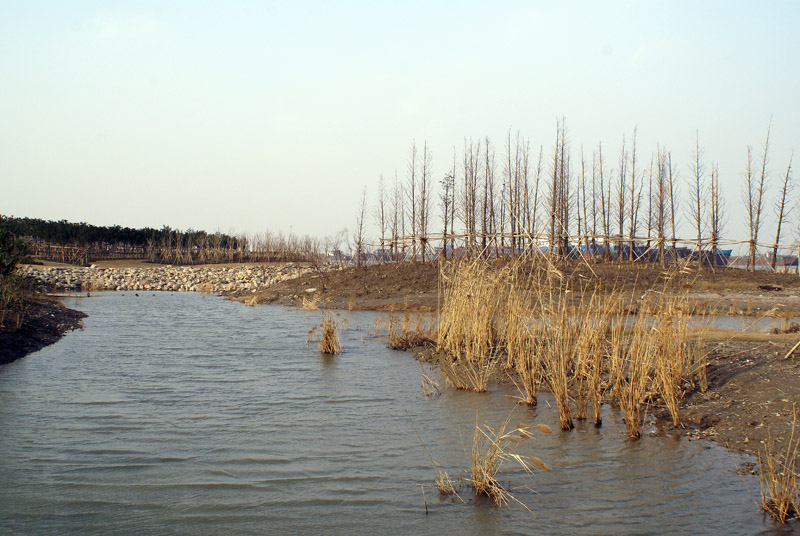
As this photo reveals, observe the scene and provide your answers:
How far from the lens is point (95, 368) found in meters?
10.6

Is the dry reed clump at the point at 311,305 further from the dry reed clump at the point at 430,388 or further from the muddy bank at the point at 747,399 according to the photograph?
the muddy bank at the point at 747,399

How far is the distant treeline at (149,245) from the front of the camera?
4781 cm

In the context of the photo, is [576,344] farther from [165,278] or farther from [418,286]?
[165,278]

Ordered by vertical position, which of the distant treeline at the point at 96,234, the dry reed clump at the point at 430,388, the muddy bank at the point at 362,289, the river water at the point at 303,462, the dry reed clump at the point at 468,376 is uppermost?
the distant treeline at the point at 96,234

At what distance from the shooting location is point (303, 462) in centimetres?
585

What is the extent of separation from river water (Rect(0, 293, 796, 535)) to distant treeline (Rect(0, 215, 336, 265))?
37023 millimetres

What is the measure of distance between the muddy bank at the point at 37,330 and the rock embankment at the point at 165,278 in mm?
15224

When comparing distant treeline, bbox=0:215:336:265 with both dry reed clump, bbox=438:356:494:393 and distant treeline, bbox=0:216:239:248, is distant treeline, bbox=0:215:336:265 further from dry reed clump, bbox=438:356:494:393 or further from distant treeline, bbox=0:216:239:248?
dry reed clump, bbox=438:356:494:393

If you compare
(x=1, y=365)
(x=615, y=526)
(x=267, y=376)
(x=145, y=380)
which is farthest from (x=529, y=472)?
(x=1, y=365)

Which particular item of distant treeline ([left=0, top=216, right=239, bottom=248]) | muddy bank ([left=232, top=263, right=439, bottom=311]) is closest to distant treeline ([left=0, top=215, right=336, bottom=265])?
distant treeline ([left=0, top=216, right=239, bottom=248])

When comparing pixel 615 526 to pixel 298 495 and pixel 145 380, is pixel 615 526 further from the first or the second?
pixel 145 380

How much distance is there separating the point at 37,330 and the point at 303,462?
10.4m

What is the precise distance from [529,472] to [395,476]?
123 centimetres

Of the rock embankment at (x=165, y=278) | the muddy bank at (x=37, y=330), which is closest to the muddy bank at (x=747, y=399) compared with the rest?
the muddy bank at (x=37, y=330)
